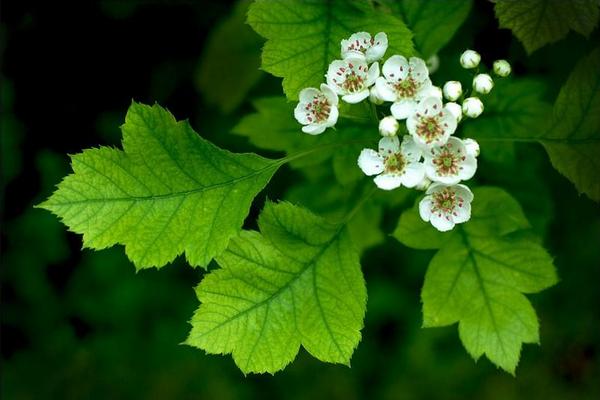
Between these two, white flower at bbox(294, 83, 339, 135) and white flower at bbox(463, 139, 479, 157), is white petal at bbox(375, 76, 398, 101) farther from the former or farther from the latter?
white flower at bbox(463, 139, 479, 157)

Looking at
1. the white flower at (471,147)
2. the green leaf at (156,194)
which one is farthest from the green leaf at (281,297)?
the white flower at (471,147)

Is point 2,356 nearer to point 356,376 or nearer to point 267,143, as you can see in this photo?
point 356,376

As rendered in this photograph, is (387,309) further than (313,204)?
Yes

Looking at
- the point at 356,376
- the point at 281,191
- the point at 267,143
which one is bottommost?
the point at 356,376

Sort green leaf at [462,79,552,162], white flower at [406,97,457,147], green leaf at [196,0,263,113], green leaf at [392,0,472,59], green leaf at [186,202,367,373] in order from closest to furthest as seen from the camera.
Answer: white flower at [406,97,457,147]
green leaf at [186,202,367,373]
green leaf at [392,0,472,59]
green leaf at [462,79,552,162]
green leaf at [196,0,263,113]

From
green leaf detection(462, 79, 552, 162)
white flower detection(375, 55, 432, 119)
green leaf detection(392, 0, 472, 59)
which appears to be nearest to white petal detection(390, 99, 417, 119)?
white flower detection(375, 55, 432, 119)

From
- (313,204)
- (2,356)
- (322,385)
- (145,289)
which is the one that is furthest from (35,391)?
(313,204)

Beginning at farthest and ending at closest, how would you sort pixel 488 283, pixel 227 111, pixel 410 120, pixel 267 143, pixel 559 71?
pixel 227 111 < pixel 559 71 < pixel 267 143 < pixel 488 283 < pixel 410 120
